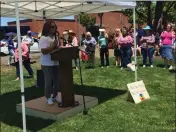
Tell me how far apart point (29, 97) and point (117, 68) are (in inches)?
218

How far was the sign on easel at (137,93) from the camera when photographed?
7.64 meters

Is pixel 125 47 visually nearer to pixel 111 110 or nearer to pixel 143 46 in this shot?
pixel 143 46

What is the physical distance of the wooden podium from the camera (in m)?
6.38

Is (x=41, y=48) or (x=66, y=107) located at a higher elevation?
(x=41, y=48)

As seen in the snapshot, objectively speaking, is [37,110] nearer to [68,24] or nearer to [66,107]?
[66,107]

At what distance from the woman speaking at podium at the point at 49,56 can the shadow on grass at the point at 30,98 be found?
0.77 metres

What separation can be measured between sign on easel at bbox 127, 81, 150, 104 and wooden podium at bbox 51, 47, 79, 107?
151 cm

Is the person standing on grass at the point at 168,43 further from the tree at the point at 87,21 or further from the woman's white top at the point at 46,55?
the tree at the point at 87,21

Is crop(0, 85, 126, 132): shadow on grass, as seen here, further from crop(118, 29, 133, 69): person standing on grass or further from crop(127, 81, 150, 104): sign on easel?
crop(118, 29, 133, 69): person standing on grass

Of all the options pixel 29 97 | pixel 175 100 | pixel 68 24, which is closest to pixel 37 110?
pixel 29 97

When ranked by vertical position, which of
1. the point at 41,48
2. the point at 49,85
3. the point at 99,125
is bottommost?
the point at 99,125

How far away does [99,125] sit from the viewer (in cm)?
610

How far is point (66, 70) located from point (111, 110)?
54.6 inches

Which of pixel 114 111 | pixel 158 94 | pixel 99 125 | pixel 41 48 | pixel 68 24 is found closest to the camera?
pixel 99 125
